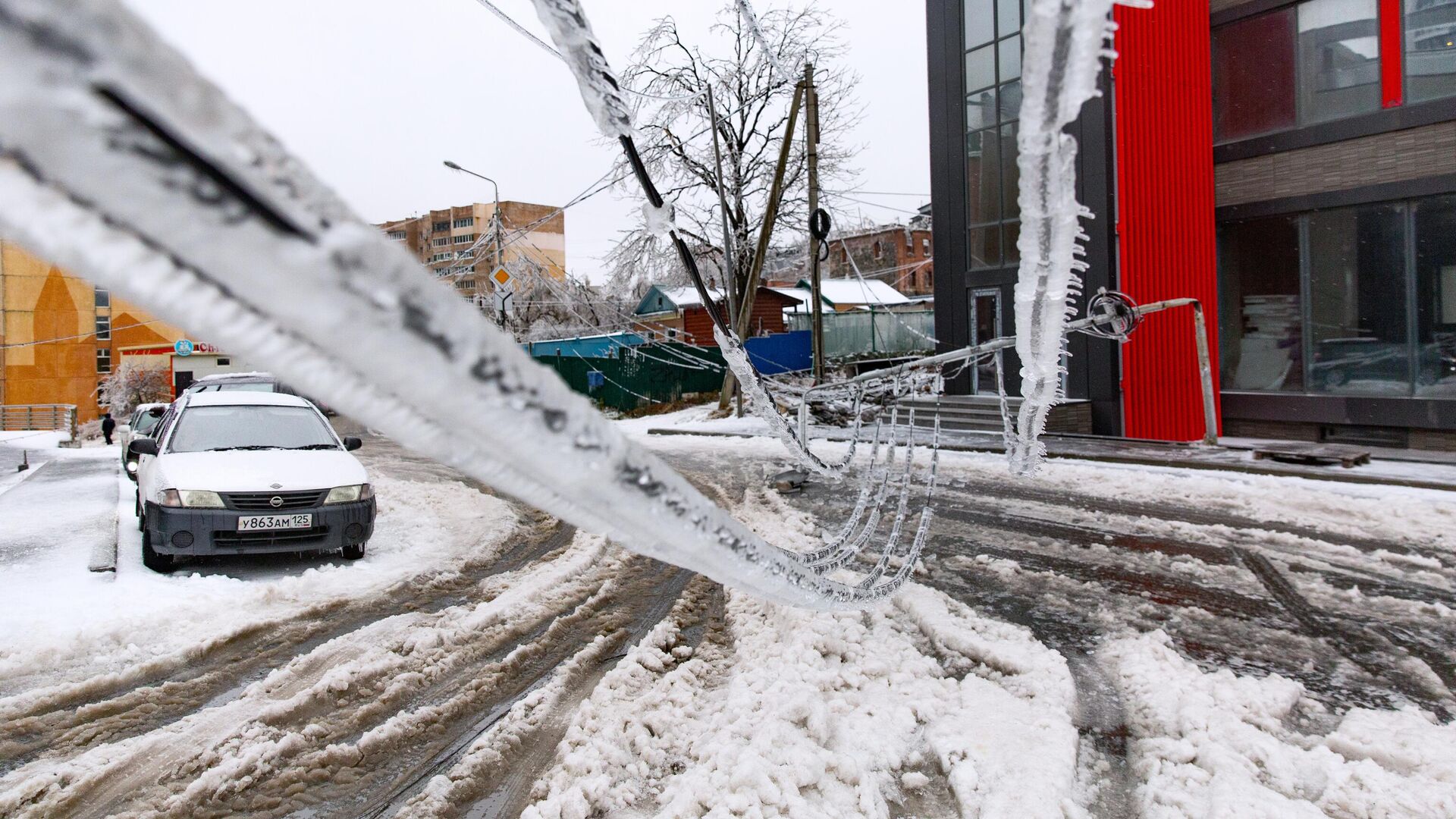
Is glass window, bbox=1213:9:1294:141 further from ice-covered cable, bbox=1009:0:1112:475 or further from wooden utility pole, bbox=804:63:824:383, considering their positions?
ice-covered cable, bbox=1009:0:1112:475

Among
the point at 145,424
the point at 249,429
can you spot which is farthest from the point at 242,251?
the point at 145,424

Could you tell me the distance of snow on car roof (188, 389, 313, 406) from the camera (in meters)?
8.22

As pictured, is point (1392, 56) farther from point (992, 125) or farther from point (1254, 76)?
point (992, 125)

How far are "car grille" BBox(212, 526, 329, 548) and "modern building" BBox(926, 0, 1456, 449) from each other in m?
13.5

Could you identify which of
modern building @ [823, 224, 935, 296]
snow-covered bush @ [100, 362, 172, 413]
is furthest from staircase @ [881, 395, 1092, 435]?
modern building @ [823, 224, 935, 296]

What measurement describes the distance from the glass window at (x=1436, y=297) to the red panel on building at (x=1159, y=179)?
117 inches

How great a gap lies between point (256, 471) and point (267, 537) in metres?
0.69

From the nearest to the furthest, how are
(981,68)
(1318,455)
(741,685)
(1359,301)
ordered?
(741,685), (1318,455), (1359,301), (981,68)

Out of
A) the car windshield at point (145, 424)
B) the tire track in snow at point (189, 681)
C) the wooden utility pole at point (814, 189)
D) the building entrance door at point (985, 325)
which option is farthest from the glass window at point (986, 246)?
the car windshield at point (145, 424)

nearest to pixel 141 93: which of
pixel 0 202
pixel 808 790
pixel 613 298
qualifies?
pixel 0 202

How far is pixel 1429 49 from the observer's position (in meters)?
12.8

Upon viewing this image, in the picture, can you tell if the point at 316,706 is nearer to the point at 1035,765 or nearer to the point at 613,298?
the point at 1035,765

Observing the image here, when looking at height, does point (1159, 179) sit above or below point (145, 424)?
above

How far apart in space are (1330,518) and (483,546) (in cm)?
808
